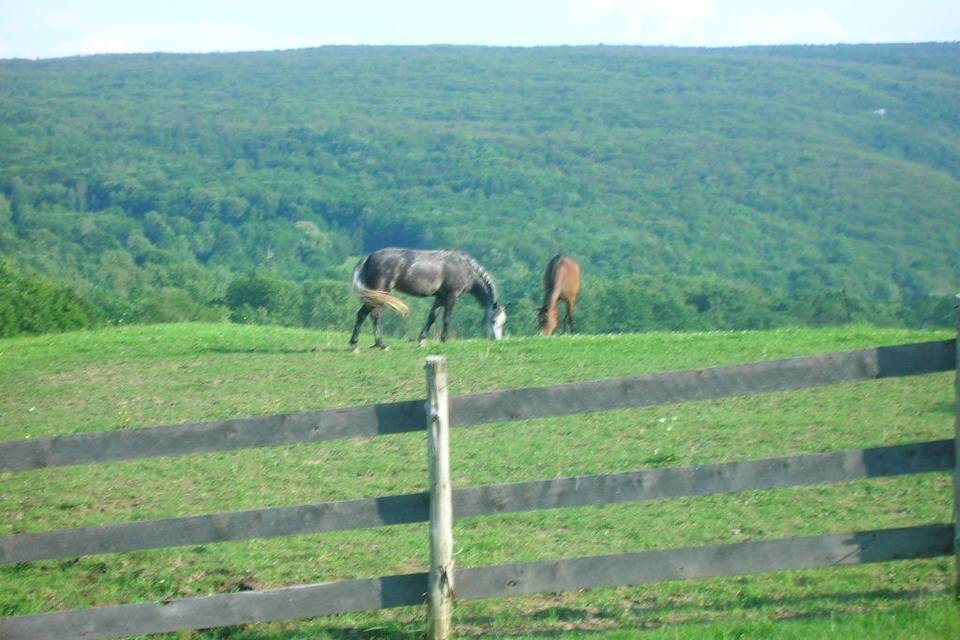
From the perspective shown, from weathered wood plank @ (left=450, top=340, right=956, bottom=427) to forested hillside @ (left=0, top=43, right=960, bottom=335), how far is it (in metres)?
32.6

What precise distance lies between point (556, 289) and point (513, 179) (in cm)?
10324

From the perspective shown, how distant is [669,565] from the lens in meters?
5.97

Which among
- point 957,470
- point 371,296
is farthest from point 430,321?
point 957,470

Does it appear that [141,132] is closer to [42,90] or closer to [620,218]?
[42,90]

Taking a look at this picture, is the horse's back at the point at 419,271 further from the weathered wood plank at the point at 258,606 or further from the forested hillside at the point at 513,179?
the forested hillside at the point at 513,179

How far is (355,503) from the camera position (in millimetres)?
5961

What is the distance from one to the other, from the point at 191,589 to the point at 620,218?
342 feet

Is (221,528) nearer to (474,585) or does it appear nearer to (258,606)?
(258,606)

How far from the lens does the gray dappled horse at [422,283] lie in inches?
689

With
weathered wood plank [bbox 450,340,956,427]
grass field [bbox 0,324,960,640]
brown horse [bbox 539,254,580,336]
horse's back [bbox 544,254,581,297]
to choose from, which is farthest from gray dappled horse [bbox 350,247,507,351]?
weathered wood plank [bbox 450,340,956,427]

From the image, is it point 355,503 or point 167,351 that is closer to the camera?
point 355,503

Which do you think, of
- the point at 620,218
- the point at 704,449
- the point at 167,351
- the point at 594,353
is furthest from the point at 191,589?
the point at 620,218

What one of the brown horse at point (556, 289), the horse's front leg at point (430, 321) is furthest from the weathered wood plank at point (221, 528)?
the brown horse at point (556, 289)

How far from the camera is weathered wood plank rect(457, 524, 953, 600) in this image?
5.95m
